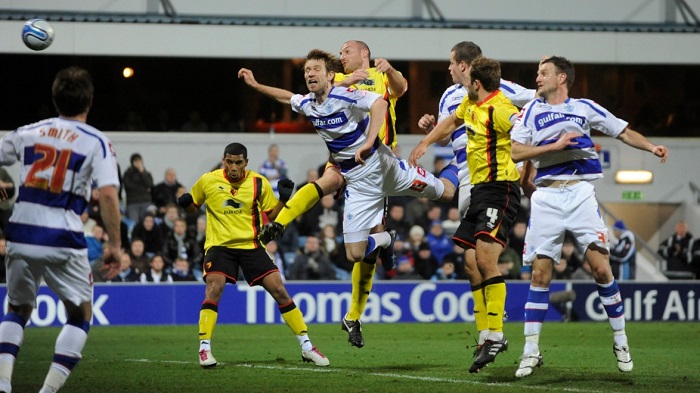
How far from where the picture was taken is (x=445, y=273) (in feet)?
63.2

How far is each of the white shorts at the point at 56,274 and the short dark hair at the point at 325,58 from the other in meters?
3.70

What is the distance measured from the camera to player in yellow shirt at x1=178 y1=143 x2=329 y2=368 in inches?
419

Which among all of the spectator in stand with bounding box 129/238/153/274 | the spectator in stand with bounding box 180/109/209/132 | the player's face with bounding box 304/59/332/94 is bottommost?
the spectator in stand with bounding box 129/238/153/274

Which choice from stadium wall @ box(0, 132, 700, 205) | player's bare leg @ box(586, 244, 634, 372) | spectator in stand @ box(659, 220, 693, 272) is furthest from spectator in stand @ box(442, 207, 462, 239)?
player's bare leg @ box(586, 244, 634, 372)

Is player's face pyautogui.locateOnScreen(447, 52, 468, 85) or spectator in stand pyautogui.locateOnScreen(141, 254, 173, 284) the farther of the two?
spectator in stand pyautogui.locateOnScreen(141, 254, 173, 284)

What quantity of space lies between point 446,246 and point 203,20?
23.4 ft

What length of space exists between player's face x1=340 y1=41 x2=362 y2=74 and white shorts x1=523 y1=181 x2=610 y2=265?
280 cm

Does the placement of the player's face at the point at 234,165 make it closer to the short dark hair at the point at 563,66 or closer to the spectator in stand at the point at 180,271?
the short dark hair at the point at 563,66

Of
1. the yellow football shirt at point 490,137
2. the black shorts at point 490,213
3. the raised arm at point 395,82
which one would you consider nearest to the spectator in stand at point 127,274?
the raised arm at point 395,82

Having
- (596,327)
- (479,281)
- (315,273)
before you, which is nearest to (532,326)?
(479,281)

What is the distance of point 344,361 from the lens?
10.9 meters

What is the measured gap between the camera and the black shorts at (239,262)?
10719 mm

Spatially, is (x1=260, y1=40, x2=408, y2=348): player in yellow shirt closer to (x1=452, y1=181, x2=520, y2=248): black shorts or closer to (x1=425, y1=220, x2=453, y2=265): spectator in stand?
(x1=452, y1=181, x2=520, y2=248): black shorts

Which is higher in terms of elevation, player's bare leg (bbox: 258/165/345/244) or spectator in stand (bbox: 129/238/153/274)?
player's bare leg (bbox: 258/165/345/244)
